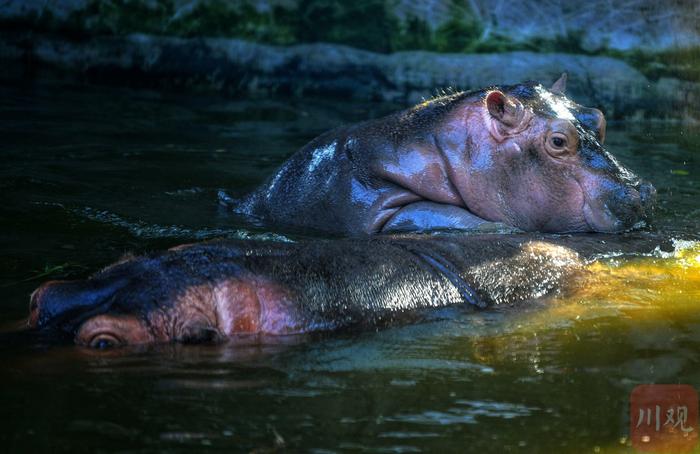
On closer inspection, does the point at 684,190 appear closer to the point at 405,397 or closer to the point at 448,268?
the point at 448,268

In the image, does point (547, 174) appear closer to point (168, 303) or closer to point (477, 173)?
point (477, 173)

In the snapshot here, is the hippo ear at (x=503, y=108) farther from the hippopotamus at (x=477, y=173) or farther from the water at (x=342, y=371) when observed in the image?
the water at (x=342, y=371)

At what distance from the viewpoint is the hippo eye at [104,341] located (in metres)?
3.76

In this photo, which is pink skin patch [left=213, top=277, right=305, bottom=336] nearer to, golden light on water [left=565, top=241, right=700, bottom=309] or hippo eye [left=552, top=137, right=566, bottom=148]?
golden light on water [left=565, top=241, right=700, bottom=309]

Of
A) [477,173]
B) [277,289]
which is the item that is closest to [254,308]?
[277,289]

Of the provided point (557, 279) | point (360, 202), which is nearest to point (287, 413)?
point (557, 279)

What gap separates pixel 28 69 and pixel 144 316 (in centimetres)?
914

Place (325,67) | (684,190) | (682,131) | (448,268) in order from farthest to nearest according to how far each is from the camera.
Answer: (325,67)
(682,131)
(684,190)
(448,268)

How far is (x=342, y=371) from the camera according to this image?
384 centimetres

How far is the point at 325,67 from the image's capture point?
39.7ft

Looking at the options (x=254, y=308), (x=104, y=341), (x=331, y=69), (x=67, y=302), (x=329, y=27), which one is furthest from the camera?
(x=329, y=27)

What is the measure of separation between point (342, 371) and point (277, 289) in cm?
45

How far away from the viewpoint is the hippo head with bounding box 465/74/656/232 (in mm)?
6305
